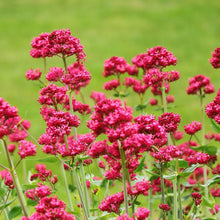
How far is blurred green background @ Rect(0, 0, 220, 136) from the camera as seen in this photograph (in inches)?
527

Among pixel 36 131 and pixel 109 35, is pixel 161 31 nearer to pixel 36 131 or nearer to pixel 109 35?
pixel 109 35

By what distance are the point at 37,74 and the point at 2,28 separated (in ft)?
48.8

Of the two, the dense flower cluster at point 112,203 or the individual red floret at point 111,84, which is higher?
the individual red floret at point 111,84

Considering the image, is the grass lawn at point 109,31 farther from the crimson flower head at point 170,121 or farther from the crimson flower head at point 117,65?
the crimson flower head at point 170,121

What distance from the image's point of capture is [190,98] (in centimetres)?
1180

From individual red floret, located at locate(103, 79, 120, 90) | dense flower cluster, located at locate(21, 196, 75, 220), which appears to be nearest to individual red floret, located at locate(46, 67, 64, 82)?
individual red floret, located at locate(103, 79, 120, 90)

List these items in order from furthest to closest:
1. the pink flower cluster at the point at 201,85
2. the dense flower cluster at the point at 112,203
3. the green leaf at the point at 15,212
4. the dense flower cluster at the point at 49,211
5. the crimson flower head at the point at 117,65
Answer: the crimson flower head at the point at 117,65 < the pink flower cluster at the point at 201,85 < the green leaf at the point at 15,212 < the dense flower cluster at the point at 112,203 < the dense flower cluster at the point at 49,211

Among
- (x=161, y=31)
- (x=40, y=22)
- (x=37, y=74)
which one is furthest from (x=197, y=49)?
(x=37, y=74)

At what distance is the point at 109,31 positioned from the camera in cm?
1739

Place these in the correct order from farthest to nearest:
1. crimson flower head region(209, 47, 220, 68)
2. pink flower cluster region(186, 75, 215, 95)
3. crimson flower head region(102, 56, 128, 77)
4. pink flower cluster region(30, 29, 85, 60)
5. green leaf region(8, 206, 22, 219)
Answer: crimson flower head region(102, 56, 128, 77) → pink flower cluster region(186, 75, 215, 95) → crimson flower head region(209, 47, 220, 68) → green leaf region(8, 206, 22, 219) → pink flower cluster region(30, 29, 85, 60)

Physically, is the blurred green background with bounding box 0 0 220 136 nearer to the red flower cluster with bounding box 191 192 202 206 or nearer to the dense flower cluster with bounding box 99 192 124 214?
the red flower cluster with bounding box 191 192 202 206

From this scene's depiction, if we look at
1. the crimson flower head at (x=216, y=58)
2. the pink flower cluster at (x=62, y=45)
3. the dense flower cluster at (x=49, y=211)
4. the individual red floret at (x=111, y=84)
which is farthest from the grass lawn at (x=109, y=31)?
the dense flower cluster at (x=49, y=211)

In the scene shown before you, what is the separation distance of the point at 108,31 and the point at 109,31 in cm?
4

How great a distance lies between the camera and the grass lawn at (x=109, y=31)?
1332 centimetres
